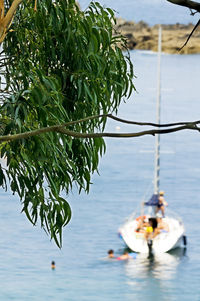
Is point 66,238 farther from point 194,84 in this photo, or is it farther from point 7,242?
point 194,84

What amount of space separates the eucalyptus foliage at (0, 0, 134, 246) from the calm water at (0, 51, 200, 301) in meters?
16.7

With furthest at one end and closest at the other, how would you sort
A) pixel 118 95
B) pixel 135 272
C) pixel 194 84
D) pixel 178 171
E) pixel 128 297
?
1. pixel 194 84
2. pixel 178 171
3. pixel 135 272
4. pixel 128 297
5. pixel 118 95

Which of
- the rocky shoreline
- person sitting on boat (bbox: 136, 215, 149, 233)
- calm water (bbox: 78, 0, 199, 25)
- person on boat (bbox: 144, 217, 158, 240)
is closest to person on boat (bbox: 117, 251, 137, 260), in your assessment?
person sitting on boat (bbox: 136, 215, 149, 233)

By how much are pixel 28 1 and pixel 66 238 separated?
21344 mm

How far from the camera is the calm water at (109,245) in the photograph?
23.1 meters

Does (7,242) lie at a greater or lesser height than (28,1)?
lesser

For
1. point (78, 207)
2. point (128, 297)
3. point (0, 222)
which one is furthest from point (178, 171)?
point (128, 297)

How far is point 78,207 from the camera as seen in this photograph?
30.1m

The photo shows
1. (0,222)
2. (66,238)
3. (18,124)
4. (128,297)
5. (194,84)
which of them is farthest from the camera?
(194,84)

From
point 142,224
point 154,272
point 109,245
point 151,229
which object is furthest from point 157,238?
point 109,245

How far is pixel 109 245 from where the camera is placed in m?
26.1

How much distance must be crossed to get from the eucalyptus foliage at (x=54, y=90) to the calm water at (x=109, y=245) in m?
16.7

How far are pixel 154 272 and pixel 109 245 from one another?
2.13m

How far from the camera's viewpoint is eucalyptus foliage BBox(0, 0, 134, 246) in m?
5.19
